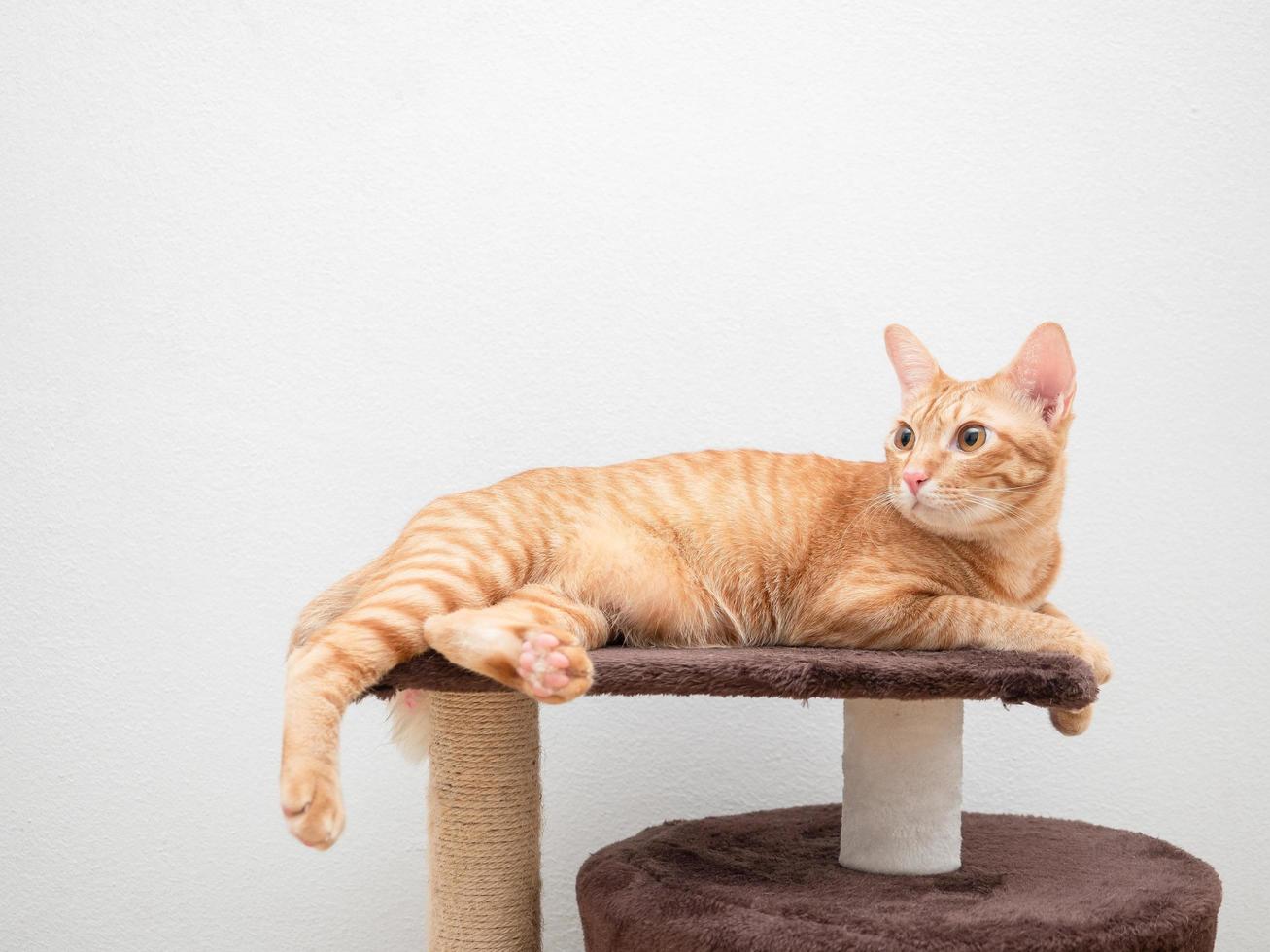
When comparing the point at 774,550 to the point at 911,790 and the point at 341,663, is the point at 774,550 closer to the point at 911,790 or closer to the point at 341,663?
the point at 911,790

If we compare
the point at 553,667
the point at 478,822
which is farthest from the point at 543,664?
the point at 478,822

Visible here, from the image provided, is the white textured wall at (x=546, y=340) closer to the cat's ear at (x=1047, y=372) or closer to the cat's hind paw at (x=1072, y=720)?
the cat's hind paw at (x=1072, y=720)

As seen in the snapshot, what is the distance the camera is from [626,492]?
71.9 inches

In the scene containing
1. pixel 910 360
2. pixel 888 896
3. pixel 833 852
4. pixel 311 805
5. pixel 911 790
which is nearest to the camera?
pixel 311 805

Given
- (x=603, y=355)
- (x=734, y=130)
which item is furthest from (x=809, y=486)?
(x=734, y=130)

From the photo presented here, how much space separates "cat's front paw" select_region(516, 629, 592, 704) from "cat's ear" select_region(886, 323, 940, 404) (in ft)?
2.77

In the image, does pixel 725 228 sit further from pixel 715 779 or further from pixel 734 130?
pixel 715 779

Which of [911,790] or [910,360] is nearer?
[911,790]

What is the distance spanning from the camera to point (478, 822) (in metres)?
1.64

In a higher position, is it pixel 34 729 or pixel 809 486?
pixel 809 486

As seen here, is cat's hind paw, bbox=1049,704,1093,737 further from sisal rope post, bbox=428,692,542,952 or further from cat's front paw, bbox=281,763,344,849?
cat's front paw, bbox=281,763,344,849

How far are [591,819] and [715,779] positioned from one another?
10.4 inches

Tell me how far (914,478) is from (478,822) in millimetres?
803

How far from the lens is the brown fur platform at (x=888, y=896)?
133cm
